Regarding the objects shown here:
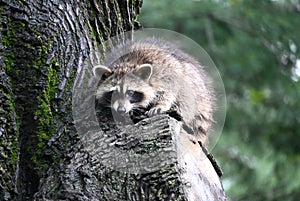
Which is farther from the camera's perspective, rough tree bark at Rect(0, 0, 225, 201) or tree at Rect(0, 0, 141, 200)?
tree at Rect(0, 0, 141, 200)

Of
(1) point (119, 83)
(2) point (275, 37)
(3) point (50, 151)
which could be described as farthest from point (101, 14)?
(2) point (275, 37)

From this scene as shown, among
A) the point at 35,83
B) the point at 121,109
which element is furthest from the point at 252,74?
the point at 35,83

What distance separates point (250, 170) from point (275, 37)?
1.80 m

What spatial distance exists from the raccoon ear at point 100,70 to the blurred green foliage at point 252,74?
4.54 m

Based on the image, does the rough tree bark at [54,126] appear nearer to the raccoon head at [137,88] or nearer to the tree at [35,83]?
the tree at [35,83]

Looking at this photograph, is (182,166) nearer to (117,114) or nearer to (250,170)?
(117,114)

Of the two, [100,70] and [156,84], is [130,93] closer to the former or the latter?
[156,84]

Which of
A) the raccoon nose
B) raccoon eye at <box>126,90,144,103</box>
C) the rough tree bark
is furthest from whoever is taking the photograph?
raccoon eye at <box>126,90,144,103</box>

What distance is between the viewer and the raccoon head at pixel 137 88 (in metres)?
4.83

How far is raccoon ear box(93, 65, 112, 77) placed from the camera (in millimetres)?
4178

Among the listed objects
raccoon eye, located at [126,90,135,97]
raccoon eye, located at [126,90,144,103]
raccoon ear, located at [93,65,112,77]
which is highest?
raccoon eye, located at [126,90,135,97]

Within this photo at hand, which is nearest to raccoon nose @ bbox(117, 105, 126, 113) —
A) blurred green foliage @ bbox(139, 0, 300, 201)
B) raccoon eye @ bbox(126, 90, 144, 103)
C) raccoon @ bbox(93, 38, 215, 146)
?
raccoon @ bbox(93, 38, 215, 146)

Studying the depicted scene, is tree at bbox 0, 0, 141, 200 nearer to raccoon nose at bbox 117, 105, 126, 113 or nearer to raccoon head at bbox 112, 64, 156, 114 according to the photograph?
raccoon nose at bbox 117, 105, 126, 113

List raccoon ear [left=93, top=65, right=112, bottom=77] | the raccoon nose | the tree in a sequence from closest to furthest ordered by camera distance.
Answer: the tree
raccoon ear [left=93, top=65, right=112, bottom=77]
the raccoon nose
